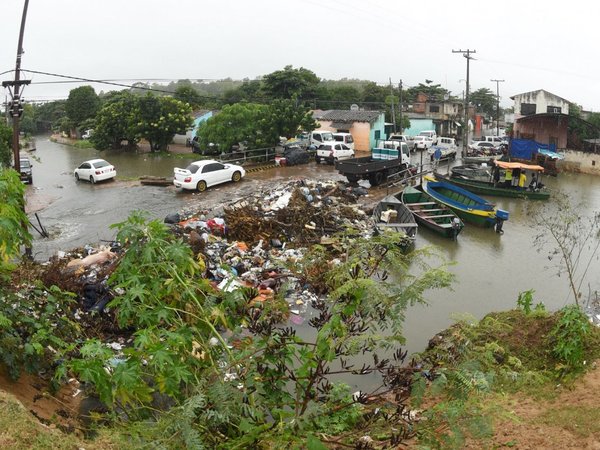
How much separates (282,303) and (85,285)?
7.11 metres

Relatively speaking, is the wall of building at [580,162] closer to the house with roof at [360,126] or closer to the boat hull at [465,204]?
the house with roof at [360,126]

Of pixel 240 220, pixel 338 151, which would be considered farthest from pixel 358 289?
pixel 338 151

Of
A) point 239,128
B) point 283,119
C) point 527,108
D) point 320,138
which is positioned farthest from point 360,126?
point 527,108

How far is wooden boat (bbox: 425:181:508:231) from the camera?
17891 millimetres

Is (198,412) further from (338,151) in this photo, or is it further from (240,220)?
(338,151)

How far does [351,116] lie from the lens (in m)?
36.3

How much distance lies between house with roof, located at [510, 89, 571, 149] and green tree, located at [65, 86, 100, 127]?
118 ft

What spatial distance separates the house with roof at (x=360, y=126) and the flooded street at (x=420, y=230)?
861cm

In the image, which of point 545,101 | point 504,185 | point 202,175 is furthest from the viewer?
point 545,101

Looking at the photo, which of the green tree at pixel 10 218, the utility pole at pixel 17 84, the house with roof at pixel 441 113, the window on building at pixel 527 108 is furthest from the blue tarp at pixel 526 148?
the green tree at pixel 10 218

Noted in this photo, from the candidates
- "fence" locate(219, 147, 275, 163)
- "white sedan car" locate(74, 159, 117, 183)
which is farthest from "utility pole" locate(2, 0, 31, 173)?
"fence" locate(219, 147, 275, 163)

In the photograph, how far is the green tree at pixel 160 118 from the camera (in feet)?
106

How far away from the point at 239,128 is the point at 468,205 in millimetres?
13399

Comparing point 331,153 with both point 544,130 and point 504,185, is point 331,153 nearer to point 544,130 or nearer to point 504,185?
point 504,185
